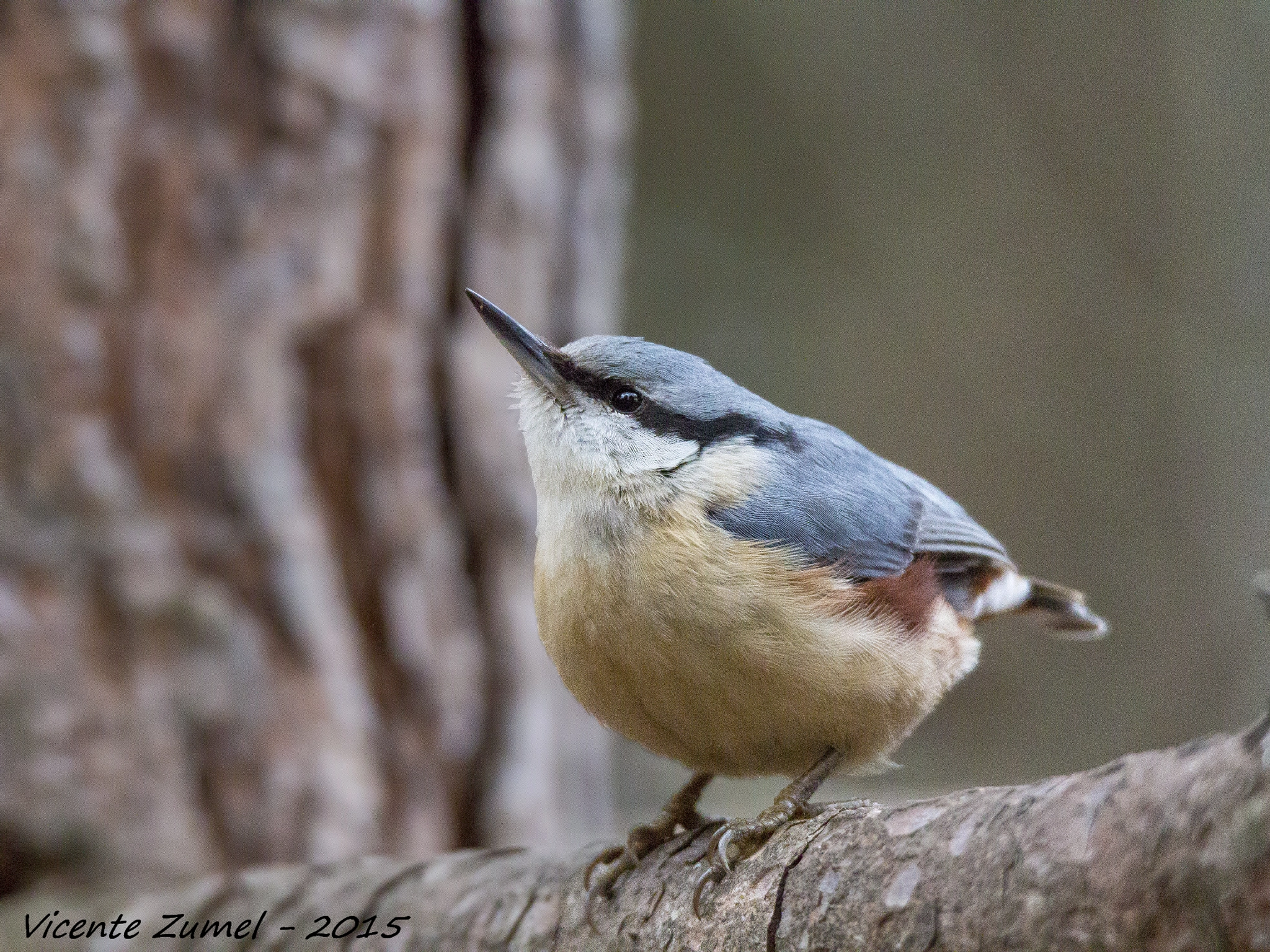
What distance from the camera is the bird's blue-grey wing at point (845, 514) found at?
6.88 feet

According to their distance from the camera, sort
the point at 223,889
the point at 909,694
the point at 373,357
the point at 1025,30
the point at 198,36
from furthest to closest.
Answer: the point at 1025,30 → the point at 373,357 → the point at 198,36 → the point at 223,889 → the point at 909,694

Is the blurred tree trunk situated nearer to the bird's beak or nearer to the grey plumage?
the bird's beak

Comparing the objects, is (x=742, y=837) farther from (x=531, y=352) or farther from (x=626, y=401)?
(x=531, y=352)

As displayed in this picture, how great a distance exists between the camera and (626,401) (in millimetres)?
2338

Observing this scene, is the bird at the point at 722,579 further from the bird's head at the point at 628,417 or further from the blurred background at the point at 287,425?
the blurred background at the point at 287,425

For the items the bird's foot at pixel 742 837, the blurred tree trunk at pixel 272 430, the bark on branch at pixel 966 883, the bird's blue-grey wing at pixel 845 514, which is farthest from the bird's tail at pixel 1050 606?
the blurred tree trunk at pixel 272 430

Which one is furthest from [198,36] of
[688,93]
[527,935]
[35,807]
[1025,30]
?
[1025,30]

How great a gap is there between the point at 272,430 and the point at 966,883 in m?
2.17

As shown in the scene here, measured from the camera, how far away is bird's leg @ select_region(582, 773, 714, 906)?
1.99 meters

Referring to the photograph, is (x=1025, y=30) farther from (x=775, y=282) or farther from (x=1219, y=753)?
(x=1219, y=753)

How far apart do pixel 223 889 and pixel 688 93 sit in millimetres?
5005

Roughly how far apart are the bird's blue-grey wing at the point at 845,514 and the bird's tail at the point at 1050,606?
0.16 m

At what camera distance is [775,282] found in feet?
20.5

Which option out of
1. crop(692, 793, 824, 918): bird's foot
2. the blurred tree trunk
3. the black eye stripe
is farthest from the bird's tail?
the blurred tree trunk
